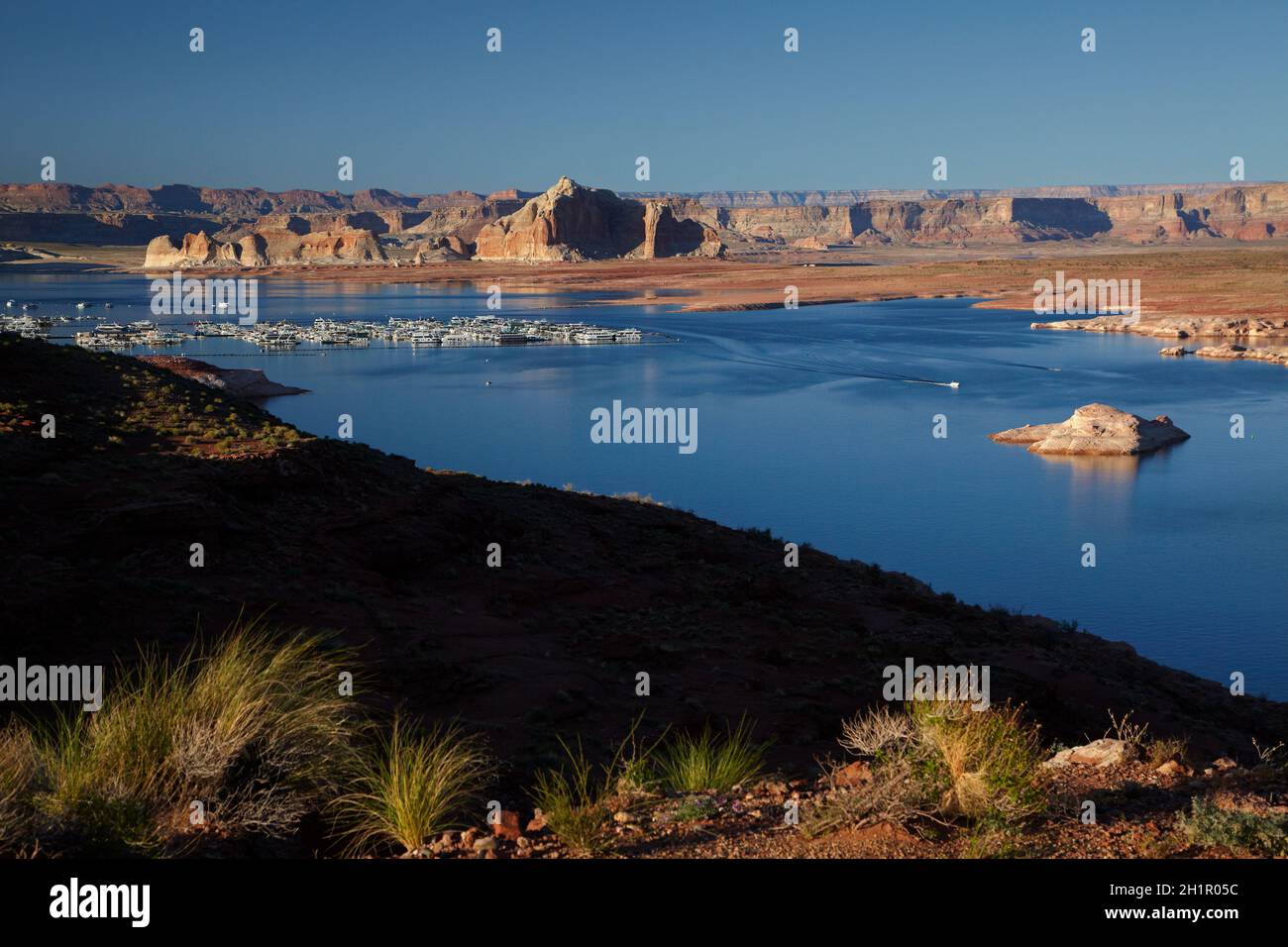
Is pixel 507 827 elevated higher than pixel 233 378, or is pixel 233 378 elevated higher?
pixel 233 378

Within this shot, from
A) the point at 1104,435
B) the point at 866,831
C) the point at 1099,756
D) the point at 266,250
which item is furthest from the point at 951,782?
the point at 266,250

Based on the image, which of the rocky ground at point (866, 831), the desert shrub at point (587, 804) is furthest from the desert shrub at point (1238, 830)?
the desert shrub at point (587, 804)

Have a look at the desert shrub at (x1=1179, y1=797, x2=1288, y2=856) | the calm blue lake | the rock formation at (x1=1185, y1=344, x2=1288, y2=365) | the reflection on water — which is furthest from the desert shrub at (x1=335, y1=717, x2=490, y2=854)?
the rock formation at (x1=1185, y1=344, x2=1288, y2=365)

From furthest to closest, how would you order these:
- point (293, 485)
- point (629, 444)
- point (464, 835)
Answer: point (629, 444) < point (293, 485) < point (464, 835)

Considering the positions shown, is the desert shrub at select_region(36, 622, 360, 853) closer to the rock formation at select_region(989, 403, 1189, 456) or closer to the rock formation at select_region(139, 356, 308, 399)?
the rock formation at select_region(989, 403, 1189, 456)

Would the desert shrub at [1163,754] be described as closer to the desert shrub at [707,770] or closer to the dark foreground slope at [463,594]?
the dark foreground slope at [463,594]

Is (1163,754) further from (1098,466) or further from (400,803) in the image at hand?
(1098,466)

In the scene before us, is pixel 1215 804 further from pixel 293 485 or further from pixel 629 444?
pixel 629 444
